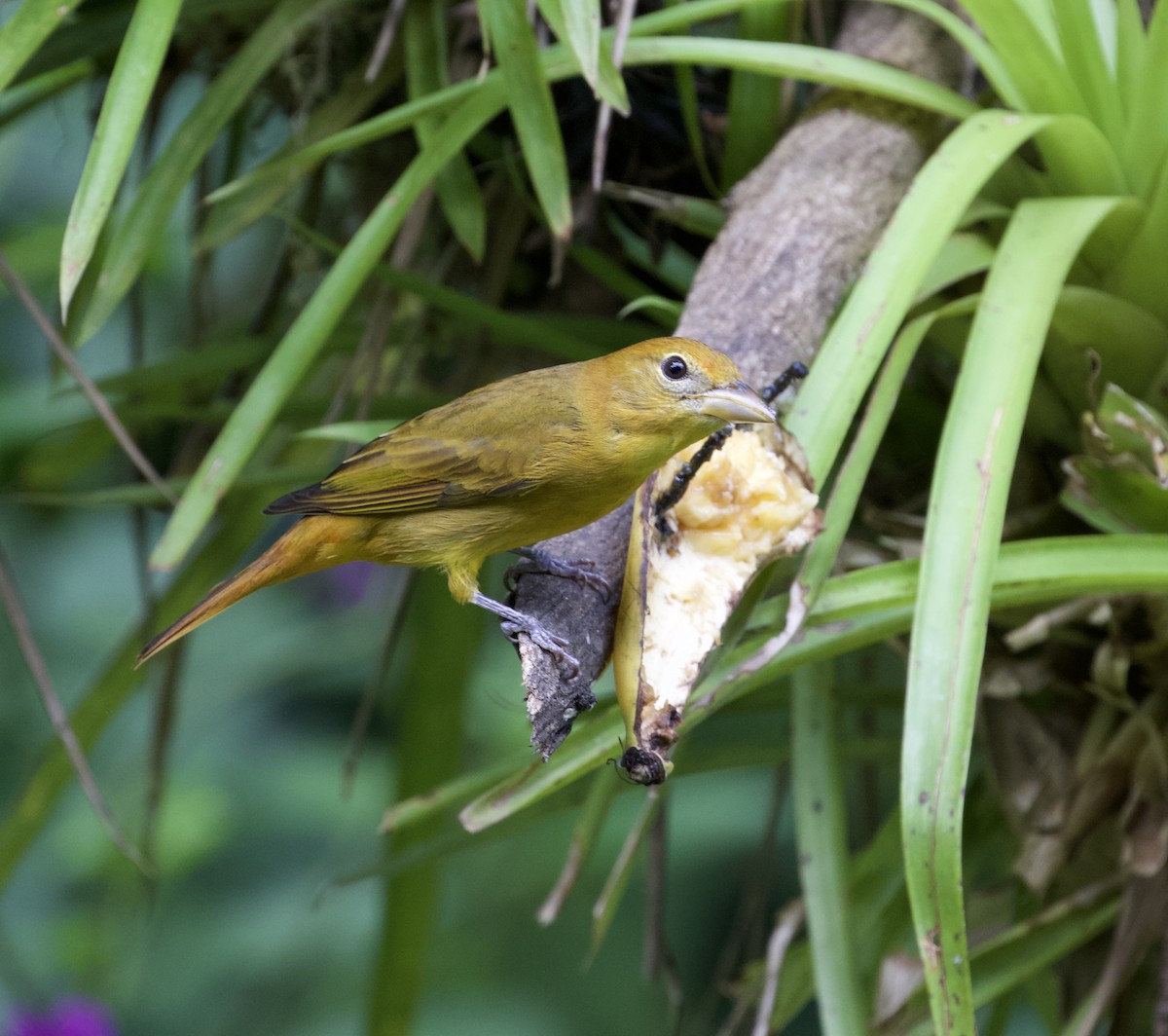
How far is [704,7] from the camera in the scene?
4.55 feet

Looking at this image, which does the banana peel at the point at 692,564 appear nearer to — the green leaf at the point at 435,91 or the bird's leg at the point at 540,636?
the bird's leg at the point at 540,636

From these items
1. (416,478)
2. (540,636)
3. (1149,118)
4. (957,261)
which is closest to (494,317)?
(416,478)

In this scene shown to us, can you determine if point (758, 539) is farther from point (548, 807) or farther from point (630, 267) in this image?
point (630, 267)

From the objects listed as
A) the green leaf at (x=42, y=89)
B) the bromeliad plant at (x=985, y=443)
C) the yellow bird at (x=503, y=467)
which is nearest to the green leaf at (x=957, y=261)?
the bromeliad plant at (x=985, y=443)

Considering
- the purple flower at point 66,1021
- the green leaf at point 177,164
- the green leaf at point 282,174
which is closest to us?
the green leaf at point 177,164

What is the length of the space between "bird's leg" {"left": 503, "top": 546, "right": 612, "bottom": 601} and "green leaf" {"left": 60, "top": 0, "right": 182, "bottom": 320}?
20.5 inches

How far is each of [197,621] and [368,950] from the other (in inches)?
57.4

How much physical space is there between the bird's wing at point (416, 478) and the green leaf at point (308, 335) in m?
0.07

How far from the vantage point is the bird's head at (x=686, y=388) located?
44.9 inches

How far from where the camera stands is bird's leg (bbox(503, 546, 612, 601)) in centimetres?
111

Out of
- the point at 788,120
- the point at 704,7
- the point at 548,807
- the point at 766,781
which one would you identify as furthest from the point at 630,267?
the point at 766,781

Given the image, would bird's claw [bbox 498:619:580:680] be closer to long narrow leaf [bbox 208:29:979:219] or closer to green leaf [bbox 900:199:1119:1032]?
green leaf [bbox 900:199:1119:1032]

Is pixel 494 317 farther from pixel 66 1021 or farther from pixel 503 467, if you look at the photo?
pixel 66 1021

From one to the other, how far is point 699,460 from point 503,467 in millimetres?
210
